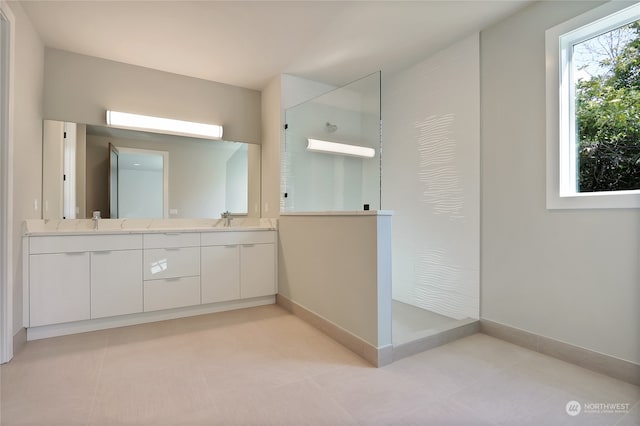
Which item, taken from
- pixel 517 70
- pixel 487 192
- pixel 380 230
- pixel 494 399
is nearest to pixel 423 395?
pixel 494 399

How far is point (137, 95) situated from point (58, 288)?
1.88m

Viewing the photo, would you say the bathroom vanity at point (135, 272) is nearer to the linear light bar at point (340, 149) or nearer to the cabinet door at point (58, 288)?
the cabinet door at point (58, 288)

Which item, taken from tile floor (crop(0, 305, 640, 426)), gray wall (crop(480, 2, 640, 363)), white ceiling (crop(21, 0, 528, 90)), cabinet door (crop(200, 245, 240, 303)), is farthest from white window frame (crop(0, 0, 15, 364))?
gray wall (crop(480, 2, 640, 363))

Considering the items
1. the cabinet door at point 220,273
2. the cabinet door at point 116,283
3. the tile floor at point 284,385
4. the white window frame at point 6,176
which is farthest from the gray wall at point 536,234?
the white window frame at point 6,176

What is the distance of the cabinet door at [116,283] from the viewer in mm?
2510

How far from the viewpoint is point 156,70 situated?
314 centimetres

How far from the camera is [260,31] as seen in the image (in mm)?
2521

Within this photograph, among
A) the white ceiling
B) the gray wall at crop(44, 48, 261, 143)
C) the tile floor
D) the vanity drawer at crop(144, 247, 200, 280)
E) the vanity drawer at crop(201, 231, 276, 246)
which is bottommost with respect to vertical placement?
the tile floor

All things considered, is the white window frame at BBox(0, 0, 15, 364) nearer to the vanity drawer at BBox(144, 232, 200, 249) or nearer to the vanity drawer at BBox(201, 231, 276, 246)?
the vanity drawer at BBox(144, 232, 200, 249)

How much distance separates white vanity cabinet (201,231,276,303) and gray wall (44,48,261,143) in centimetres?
121

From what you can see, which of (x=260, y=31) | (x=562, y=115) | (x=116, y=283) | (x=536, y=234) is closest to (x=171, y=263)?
(x=116, y=283)

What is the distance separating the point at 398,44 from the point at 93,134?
293cm

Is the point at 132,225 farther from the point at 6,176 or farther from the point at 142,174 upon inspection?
the point at 6,176

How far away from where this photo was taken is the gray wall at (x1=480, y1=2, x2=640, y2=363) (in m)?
1.81
